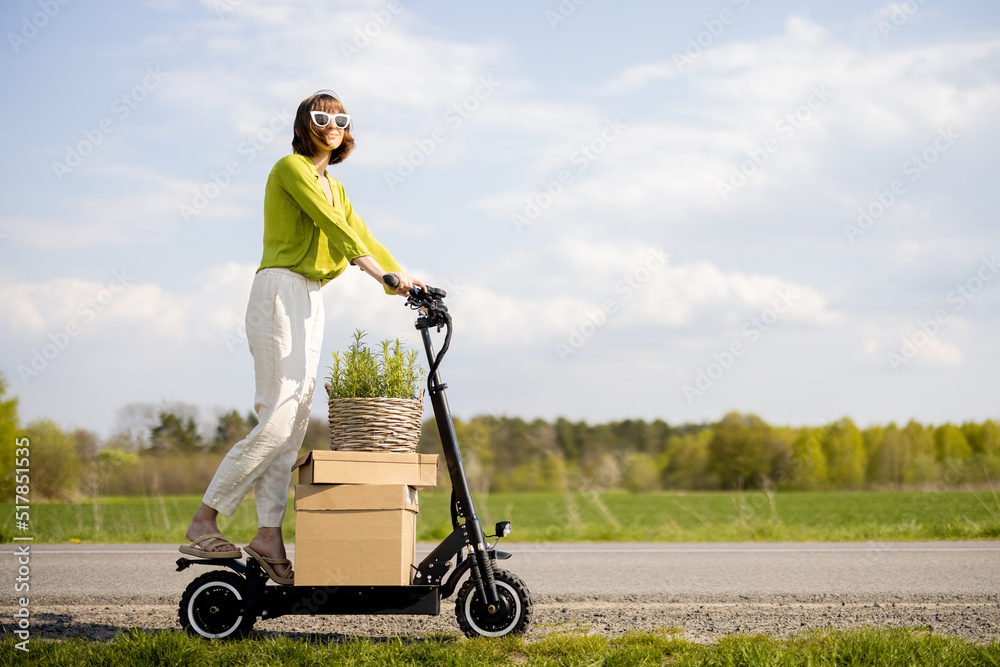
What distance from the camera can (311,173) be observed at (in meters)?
3.88

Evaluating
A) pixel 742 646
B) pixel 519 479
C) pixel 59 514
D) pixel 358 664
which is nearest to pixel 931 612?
pixel 742 646

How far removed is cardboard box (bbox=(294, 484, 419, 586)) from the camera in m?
3.73

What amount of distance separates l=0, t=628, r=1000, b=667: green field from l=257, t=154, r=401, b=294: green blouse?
1623 mm

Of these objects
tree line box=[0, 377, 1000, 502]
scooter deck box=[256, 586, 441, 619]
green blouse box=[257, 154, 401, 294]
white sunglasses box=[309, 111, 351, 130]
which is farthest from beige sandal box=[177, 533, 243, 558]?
tree line box=[0, 377, 1000, 502]

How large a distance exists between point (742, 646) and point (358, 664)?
63.8 inches

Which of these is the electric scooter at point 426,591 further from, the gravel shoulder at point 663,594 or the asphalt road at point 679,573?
the asphalt road at point 679,573

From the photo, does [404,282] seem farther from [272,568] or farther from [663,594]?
[663,594]

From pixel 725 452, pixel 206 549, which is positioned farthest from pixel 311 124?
pixel 725 452

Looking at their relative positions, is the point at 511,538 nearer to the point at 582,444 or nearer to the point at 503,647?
the point at 503,647

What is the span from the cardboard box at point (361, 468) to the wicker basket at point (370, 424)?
0.07m

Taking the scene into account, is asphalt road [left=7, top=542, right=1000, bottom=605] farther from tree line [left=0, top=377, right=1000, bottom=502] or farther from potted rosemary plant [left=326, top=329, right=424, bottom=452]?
tree line [left=0, top=377, right=1000, bottom=502]

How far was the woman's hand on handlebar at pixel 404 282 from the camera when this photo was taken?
3717 millimetres

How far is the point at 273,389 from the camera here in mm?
3807

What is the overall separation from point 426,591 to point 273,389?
1.21m
